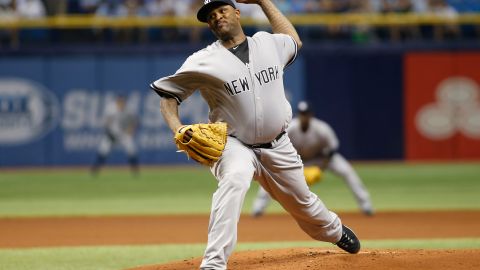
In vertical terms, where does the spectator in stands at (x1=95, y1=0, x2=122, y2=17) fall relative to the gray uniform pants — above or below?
above

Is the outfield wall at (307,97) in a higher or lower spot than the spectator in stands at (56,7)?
lower

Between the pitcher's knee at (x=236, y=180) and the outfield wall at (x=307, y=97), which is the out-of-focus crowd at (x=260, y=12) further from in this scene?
the pitcher's knee at (x=236, y=180)

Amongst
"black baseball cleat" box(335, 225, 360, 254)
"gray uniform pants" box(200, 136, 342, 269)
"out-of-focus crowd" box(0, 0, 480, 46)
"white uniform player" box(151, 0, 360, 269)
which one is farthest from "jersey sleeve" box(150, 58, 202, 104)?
"out-of-focus crowd" box(0, 0, 480, 46)

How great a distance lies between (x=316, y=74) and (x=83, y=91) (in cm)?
580

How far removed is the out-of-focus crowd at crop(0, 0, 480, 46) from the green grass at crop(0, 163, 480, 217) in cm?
323

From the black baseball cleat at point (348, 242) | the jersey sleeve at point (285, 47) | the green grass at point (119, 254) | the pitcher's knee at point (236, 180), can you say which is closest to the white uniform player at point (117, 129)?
the green grass at point (119, 254)

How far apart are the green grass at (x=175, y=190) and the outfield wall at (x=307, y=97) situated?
64cm

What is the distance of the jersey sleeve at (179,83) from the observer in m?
5.87

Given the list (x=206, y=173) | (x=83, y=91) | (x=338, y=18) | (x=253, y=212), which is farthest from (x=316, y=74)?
(x=253, y=212)

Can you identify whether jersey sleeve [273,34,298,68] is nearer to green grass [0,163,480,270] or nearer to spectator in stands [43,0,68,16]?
green grass [0,163,480,270]

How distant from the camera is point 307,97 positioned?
22.4 meters

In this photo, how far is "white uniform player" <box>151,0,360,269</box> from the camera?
18.7 ft

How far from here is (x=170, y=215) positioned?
12.3m

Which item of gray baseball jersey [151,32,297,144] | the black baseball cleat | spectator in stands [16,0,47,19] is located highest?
spectator in stands [16,0,47,19]
